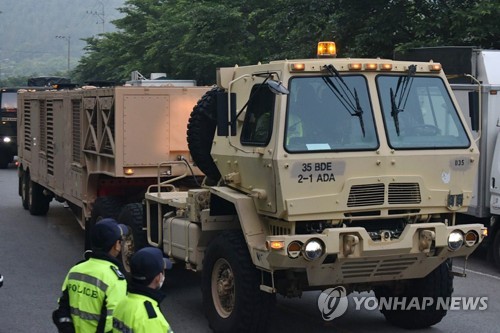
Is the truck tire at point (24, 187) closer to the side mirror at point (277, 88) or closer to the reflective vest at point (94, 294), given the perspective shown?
the side mirror at point (277, 88)

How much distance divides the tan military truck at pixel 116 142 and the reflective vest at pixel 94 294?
17.3 feet

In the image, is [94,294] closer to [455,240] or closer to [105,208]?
[455,240]

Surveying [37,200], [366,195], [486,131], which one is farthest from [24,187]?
[366,195]

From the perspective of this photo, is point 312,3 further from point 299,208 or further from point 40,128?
point 299,208

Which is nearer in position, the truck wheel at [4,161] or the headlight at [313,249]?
the headlight at [313,249]

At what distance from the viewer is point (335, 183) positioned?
7367 millimetres

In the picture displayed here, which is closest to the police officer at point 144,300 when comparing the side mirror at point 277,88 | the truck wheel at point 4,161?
the side mirror at point 277,88

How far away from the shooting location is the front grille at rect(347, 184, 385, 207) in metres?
7.41

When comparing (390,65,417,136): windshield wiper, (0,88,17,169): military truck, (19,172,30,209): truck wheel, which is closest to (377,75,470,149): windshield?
(390,65,417,136): windshield wiper

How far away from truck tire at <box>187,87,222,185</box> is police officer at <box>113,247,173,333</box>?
4247 mm

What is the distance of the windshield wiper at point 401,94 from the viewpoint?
772cm

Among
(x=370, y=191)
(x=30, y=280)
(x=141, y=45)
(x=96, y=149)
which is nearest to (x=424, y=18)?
(x=96, y=149)

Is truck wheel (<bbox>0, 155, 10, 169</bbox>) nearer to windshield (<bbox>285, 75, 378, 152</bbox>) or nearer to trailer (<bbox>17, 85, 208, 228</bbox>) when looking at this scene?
trailer (<bbox>17, 85, 208, 228</bbox>)

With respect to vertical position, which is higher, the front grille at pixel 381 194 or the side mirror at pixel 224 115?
the side mirror at pixel 224 115
